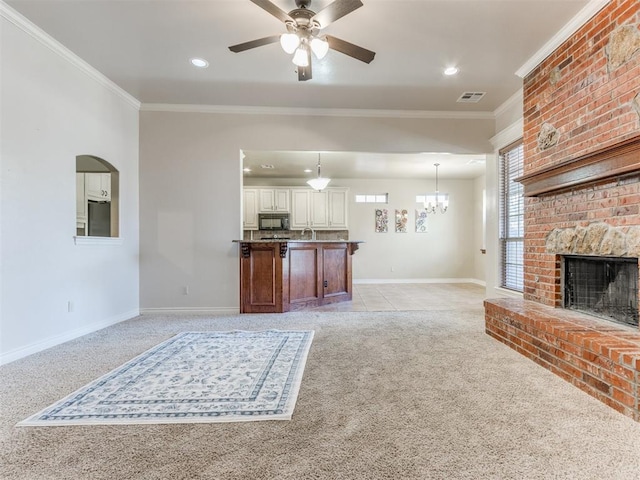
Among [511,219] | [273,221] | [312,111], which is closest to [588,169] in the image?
[511,219]

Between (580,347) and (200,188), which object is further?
Answer: (200,188)

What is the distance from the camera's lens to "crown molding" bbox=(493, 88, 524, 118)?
3.88 m

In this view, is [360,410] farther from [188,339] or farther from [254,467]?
[188,339]

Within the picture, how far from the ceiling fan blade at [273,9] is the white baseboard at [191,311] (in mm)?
3479

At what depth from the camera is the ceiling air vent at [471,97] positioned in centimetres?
394

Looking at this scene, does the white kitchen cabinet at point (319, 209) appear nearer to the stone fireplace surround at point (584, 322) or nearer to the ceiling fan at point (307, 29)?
the stone fireplace surround at point (584, 322)

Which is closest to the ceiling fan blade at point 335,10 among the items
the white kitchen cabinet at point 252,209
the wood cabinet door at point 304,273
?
the wood cabinet door at point 304,273

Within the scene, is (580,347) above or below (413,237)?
below

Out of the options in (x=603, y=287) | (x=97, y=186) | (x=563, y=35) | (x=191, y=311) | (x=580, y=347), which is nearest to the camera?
(x=580, y=347)

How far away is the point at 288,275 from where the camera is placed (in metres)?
4.56

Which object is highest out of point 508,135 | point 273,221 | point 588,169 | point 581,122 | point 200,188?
point 508,135

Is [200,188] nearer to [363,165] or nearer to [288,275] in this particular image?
[288,275]

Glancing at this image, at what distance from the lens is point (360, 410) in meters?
1.81

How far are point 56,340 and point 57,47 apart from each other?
9.29 ft
